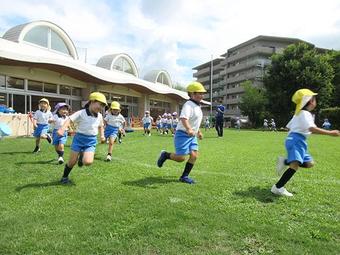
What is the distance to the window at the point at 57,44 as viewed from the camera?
108 ft

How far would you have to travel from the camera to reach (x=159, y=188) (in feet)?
20.5

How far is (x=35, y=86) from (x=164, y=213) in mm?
24143

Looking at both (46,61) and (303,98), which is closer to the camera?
(303,98)

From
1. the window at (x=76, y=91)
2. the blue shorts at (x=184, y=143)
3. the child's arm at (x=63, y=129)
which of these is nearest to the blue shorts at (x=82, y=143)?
the child's arm at (x=63, y=129)

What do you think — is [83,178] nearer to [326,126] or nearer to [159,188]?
[159,188]

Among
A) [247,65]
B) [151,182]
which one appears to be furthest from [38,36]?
[247,65]

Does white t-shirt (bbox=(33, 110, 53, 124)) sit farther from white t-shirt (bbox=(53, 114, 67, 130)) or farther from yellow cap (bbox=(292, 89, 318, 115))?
yellow cap (bbox=(292, 89, 318, 115))

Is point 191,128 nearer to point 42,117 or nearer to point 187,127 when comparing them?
point 187,127

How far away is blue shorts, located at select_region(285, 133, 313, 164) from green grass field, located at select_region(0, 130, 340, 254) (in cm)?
58

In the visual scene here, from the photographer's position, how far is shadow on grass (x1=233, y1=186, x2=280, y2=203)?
18.4 ft

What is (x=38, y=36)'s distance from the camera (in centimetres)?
3053

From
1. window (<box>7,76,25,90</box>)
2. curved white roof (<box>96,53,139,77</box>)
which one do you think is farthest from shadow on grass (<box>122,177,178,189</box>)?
curved white roof (<box>96,53,139,77</box>)

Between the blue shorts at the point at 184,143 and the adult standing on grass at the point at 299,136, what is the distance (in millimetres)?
1595

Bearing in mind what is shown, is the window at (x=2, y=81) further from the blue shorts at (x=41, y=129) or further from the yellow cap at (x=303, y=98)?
the yellow cap at (x=303, y=98)
